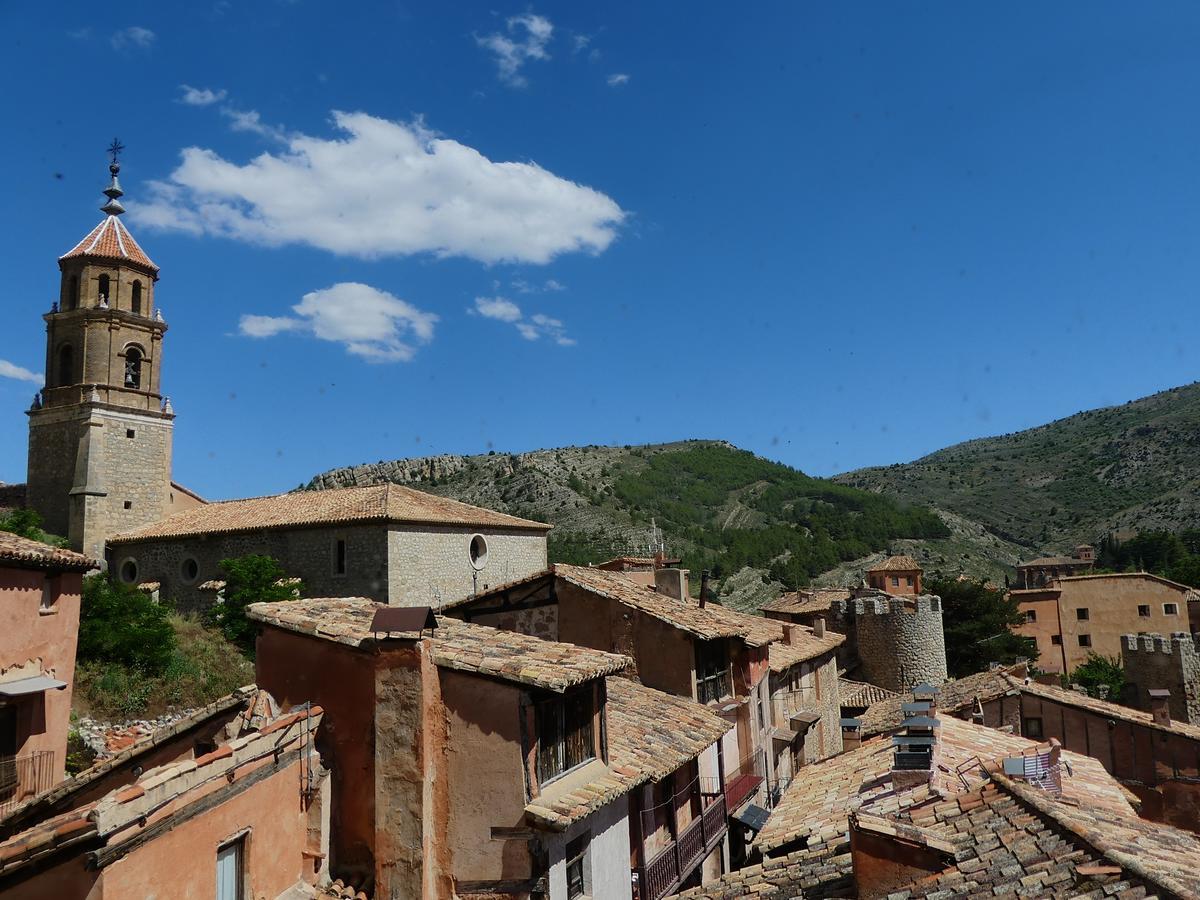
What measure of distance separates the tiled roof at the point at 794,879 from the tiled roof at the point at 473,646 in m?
2.79

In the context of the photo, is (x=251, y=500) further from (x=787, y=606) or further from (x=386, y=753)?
(x=386, y=753)

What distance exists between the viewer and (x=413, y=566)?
32.1 meters

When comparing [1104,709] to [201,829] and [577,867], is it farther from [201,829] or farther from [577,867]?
[201,829]

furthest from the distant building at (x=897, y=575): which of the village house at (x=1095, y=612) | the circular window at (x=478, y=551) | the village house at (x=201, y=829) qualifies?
the village house at (x=201, y=829)

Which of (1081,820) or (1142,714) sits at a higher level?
(1081,820)

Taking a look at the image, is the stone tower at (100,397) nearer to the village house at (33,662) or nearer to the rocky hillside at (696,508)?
the village house at (33,662)

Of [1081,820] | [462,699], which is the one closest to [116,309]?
[462,699]

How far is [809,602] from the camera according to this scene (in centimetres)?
4416

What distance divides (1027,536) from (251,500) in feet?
308

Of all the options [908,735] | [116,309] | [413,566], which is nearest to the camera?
[908,735]

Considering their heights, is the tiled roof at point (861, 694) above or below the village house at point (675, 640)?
below

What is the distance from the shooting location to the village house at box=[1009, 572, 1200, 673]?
54.8 m

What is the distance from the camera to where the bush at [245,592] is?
101 feet

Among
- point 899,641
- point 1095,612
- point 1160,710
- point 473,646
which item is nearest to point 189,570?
point 473,646
